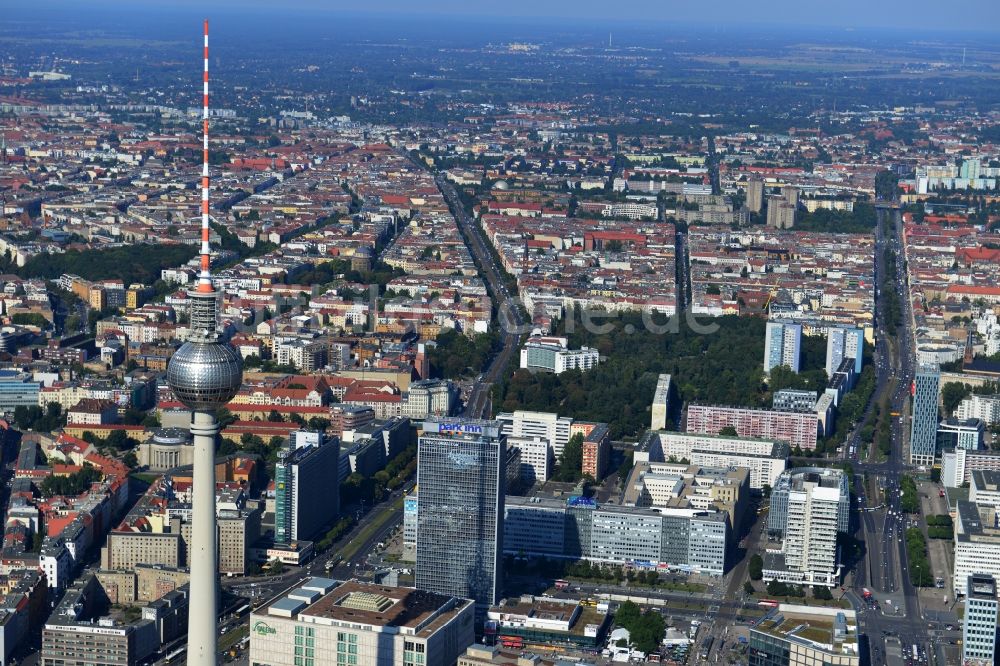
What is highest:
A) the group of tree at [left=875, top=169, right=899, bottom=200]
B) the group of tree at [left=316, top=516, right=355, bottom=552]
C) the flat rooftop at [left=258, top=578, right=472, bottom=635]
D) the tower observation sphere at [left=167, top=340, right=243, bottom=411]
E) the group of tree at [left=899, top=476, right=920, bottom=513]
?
the tower observation sphere at [left=167, top=340, right=243, bottom=411]

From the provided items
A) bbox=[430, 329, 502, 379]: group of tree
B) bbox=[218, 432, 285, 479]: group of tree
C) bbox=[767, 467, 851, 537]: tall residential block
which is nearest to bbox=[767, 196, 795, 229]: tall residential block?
bbox=[430, 329, 502, 379]: group of tree

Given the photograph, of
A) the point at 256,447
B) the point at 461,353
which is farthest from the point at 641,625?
the point at 461,353

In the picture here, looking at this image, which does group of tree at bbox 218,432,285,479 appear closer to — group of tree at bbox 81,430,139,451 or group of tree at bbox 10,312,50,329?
group of tree at bbox 81,430,139,451

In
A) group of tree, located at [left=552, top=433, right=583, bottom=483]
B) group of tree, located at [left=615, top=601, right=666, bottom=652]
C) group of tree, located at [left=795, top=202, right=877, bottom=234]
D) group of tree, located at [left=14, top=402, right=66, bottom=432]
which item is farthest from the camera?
group of tree, located at [left=795, top=202, right=877, bottom=234]

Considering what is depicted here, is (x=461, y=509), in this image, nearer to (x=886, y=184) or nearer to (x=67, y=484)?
(x=67, y=484)

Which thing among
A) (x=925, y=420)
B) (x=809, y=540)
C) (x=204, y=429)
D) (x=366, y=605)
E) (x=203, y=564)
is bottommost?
(x=809, y=540)

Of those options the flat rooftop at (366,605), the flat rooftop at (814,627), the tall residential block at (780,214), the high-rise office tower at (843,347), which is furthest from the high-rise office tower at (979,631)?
the tall residential block at (780,214)

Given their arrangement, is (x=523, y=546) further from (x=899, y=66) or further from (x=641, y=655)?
(x=899, y=66)
